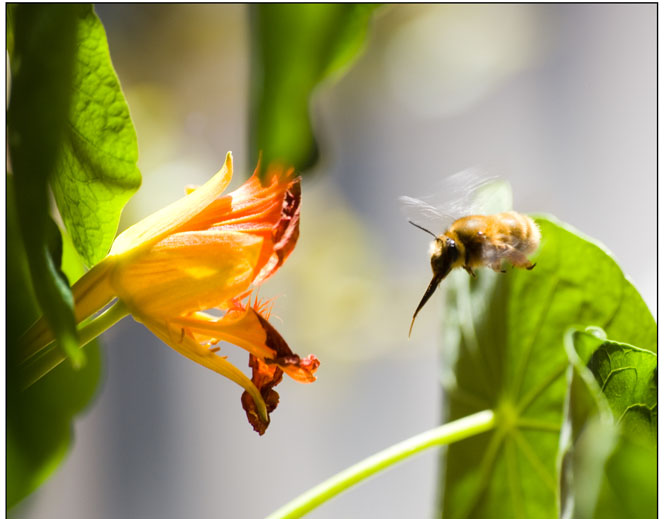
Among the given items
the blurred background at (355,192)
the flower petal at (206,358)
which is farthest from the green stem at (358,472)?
the blurred background at (355,192)

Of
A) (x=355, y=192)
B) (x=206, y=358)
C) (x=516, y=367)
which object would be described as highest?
(x=206, y=358)

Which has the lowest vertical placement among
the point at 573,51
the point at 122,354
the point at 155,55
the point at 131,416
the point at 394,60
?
the point at 131,416

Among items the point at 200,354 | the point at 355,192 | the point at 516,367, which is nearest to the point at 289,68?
the point at 200,354

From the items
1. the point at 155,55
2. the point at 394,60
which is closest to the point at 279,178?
the point at 155,55

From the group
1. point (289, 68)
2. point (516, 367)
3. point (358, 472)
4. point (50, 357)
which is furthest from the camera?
point (516, 367)

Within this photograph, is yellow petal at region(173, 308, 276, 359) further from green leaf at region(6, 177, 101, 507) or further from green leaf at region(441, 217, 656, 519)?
green leaf at region(441, 217, 656, 519)

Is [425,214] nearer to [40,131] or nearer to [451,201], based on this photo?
[451,201]

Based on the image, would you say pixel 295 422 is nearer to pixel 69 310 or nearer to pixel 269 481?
pixel 269 481
